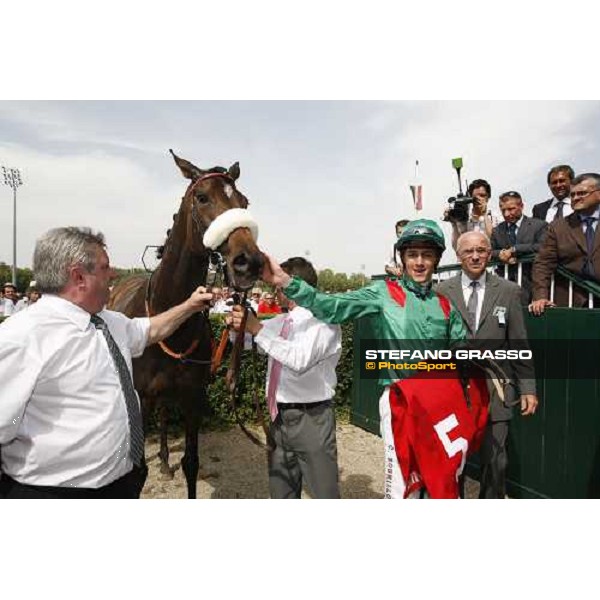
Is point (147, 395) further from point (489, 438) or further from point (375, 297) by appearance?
point (489, 438)

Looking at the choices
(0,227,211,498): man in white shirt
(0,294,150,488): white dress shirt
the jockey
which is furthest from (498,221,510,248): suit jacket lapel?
(0,294,150,488): white dress shirt

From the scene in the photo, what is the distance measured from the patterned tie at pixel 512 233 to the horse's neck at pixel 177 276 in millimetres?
3239

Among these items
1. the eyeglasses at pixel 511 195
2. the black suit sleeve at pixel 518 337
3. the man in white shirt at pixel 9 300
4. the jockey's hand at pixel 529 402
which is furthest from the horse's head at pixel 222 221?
the man in white shirt at pixel 9 300

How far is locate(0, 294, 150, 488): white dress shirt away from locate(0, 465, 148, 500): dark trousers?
0.04 m

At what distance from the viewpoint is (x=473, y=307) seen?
10.3ft

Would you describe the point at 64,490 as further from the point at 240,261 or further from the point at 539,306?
the point at 539,306

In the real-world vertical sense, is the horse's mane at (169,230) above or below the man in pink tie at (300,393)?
above

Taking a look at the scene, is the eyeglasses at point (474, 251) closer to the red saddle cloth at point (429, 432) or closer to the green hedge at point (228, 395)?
the red saddle cloth at point (429, 432)

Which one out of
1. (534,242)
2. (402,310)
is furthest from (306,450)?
(534,242)

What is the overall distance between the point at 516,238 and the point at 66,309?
4227mm

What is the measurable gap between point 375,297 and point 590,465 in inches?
103

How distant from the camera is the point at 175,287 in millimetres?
3195

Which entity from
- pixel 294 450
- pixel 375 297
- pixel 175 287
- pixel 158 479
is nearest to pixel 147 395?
pixel 175 287

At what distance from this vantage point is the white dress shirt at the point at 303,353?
2.32m
